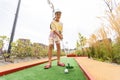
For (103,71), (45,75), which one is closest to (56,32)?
(103,71)

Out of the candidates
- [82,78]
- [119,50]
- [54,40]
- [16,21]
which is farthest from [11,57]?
[82,78]

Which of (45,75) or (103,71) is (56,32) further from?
(45,75)

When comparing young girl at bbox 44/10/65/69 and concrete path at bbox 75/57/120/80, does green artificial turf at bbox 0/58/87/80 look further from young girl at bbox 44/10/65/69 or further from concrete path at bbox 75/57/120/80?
young girl at bbox 44/10/65/69

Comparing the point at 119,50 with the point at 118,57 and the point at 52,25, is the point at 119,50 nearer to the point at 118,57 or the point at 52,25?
the point at 118,57

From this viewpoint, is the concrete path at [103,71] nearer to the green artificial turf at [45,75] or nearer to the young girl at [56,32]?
the green artificial turf at [45,75]

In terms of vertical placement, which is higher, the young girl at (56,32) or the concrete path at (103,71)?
the young girl at (56,32)

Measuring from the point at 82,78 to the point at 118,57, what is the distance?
5.16 meters

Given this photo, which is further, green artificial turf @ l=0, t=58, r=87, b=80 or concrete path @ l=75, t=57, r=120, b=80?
concrete path @ l=75, t=57, r=120, b=80

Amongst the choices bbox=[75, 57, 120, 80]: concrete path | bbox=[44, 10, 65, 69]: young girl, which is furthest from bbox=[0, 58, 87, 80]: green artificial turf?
bbox=[44, 10, 65, 69]: young girl

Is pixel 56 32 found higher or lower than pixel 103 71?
higher

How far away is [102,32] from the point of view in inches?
329

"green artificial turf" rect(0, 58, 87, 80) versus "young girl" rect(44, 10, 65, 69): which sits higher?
"young girl" rect(44, 10, 65, 69)

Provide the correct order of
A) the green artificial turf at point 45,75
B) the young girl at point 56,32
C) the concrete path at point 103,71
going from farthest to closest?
1. the young girl at point 56,32
2. the concrete path at point 103,71
3. the green artificial turf at point 45,75

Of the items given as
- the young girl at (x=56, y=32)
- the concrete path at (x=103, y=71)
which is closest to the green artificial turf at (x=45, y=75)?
the concrete path at (x=103, y=71)
